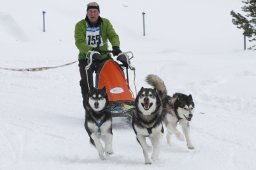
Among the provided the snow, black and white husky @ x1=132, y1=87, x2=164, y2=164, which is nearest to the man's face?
the snow

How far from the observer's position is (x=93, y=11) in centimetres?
701

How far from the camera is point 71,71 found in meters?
14.1

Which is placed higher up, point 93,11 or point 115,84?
point 93,11

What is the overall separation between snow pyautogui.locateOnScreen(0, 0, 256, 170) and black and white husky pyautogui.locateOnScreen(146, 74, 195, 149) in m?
0.20

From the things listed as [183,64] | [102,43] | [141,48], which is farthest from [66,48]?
[102,43]

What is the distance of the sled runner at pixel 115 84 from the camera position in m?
6.79

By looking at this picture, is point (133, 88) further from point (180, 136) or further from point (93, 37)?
point (180, 136)

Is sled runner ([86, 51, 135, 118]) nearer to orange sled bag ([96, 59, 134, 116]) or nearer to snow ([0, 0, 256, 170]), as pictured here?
orange sled bag ([96, 59, 134, 116])

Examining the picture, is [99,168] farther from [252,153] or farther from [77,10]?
[77,10]

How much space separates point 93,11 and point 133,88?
4758 millimetres

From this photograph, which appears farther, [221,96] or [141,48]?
[141,48]

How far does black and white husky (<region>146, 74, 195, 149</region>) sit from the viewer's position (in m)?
6.22

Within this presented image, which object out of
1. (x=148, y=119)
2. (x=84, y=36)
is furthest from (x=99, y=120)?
(x=84, y=36)

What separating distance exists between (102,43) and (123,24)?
66.8ft
